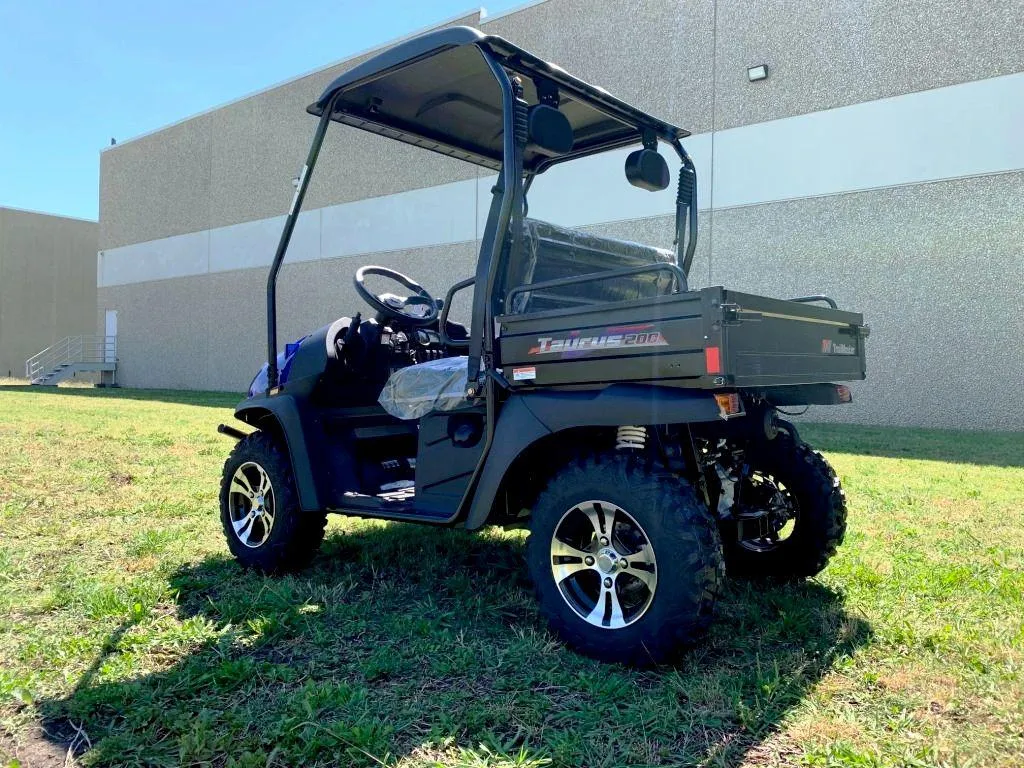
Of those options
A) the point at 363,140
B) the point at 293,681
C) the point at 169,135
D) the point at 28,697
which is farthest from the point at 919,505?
the point at 169,135

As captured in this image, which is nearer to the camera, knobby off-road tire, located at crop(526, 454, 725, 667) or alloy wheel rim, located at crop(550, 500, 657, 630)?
knobby off-road tire, located at crop(526, 454, 725, 667)

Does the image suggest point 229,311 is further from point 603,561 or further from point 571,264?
point 603,561

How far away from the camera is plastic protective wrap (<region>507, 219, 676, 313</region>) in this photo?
3.44 metres

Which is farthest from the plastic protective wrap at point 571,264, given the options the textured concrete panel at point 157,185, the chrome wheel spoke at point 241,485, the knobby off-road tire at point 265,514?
the textured concrete panel at point 157,185

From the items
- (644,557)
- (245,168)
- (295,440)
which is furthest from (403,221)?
(644,557)

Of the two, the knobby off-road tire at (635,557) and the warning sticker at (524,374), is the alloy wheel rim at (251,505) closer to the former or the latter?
the warning sticker at (524,374)

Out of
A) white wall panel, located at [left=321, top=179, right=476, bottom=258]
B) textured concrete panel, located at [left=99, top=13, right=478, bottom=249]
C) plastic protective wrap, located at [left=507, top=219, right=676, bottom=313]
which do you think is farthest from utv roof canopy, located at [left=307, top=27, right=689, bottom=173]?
white wall panel, located at [left=321, top=179, right=476, bottom=258]

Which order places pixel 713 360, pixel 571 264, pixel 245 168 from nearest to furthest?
pixel 713 360
pixel 571 264
pixel 245 168

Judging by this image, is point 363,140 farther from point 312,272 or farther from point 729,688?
point 729,688

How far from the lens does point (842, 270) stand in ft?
42.2

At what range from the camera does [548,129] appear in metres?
3.19

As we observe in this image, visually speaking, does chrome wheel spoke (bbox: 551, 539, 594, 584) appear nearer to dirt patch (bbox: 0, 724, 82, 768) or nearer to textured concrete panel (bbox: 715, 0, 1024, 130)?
dirt patch (bbox: 0, 724, 82, 768)

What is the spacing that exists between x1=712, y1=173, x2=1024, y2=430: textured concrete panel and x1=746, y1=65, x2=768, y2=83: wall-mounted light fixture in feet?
7.23

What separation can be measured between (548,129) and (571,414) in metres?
1.15
